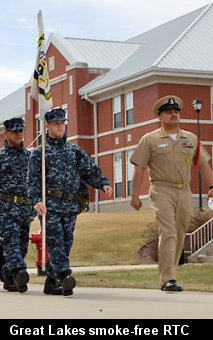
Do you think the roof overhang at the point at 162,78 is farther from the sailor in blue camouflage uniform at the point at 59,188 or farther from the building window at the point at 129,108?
the sailor in blue camouflage uniform at the point at 59,188

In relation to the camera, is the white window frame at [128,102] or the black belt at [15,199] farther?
the white window frame at [128,102]

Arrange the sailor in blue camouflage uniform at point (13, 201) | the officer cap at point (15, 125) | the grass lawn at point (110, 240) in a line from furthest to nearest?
the grass lawn at point (110, 240)
the officer cap at point (15, 125)
the sailor in blue camouflage uniform at point (13, 201)

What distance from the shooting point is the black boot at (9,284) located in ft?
34.4

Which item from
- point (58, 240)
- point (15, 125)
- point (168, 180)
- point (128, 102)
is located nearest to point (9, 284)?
point (58, 240)

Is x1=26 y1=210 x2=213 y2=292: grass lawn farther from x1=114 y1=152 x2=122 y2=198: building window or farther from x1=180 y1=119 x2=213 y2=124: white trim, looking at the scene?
x1=114 y1=152 x2=122 y2=198: building window

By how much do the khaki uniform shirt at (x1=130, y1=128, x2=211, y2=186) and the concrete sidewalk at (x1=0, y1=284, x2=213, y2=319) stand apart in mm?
1365

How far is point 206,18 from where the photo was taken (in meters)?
39.6

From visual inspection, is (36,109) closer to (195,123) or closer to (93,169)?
(195,123)

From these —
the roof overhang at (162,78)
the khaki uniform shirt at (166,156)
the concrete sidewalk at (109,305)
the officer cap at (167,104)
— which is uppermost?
the roof overhang at (162,78)

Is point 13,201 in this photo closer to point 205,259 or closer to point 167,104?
point 167,104

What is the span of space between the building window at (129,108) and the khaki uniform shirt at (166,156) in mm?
27559

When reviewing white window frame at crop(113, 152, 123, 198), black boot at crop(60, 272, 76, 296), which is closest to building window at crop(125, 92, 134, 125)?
white window frame at crop(113, 152, 123, 198)

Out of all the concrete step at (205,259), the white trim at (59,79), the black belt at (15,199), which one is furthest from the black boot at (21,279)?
the white trim at (59,79)

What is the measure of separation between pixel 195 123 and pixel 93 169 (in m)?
26.3
